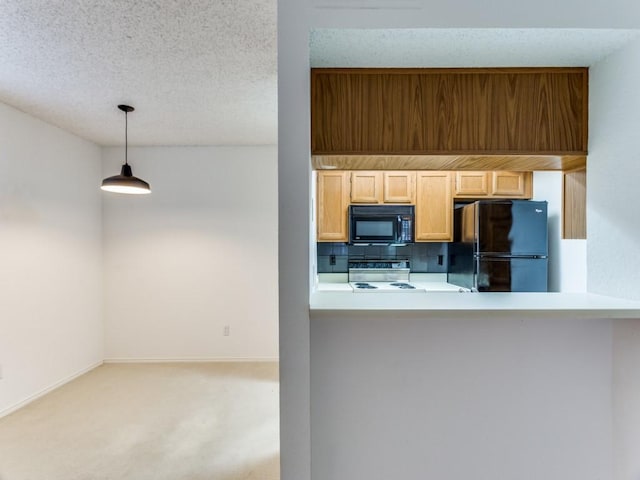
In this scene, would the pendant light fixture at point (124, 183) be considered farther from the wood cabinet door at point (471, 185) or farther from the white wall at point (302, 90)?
the wood cabinet door at point (471, 185)

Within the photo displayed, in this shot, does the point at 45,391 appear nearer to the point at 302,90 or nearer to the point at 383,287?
→ the point at 383,287

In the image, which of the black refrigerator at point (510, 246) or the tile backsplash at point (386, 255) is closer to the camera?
the black refrigerator at point (510, 246)

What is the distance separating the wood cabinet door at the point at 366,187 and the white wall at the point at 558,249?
5.34ft

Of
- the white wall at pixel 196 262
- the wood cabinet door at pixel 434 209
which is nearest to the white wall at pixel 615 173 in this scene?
the wood cabinet door at pixel 434 209

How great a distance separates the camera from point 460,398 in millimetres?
1375

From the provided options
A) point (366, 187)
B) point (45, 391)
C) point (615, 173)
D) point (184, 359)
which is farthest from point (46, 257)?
point (615, 173)

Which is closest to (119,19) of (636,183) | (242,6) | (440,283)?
(242,6)

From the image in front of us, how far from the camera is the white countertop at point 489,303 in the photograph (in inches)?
45.8

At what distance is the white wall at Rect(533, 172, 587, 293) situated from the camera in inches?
108

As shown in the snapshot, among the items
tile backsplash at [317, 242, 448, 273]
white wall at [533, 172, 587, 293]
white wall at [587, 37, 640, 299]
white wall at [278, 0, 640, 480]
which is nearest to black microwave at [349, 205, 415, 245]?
tile backsplash at [317, 242, 448, 273]

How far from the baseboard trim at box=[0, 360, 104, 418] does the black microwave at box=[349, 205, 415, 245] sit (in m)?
3.13

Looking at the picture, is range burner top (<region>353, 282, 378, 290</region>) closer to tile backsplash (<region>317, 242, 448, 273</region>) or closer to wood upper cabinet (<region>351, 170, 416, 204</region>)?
tile backsplash (<region>317, 242, 448, 273</region>)

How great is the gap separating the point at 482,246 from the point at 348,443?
2165mm

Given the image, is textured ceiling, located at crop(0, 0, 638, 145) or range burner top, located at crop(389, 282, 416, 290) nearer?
textured ceiling, located at crop(0, 0, 638, 145)
